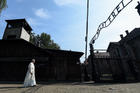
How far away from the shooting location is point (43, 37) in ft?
139

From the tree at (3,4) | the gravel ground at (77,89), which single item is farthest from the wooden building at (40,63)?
the gravel ground at (77,89)

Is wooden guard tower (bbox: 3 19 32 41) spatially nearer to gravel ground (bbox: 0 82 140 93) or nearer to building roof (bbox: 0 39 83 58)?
building roof (bbox: 0 39 83 58)

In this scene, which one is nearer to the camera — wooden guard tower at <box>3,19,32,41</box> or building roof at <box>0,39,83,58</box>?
building roof at <box>0,39,83,58</box>

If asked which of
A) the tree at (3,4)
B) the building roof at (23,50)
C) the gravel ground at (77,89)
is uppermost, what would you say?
the tree at (3,4)

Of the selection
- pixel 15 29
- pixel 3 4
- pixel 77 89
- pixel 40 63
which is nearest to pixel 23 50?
pixel 40 63

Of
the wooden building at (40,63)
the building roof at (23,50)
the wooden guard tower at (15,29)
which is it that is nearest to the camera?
the wooden building at (40,63)

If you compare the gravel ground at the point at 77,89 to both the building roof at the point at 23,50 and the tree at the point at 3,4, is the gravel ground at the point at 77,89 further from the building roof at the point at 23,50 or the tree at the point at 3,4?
the tree at the point at 3,4

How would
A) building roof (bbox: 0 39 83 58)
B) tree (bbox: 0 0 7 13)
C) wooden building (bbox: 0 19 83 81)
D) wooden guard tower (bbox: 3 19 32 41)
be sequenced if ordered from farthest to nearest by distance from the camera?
wooden guard tower (bbox: 3 19 32 41) < building roof (bbox: 0 39 83 58) < wooden building (bbox: 0 19 83 81) < tree (bbox: 0 0 7 13)

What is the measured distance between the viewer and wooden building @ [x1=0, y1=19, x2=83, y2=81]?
12.2 metres

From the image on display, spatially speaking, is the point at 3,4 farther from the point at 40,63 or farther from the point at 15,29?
the point at 15,29

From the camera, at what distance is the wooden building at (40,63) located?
40.1ft

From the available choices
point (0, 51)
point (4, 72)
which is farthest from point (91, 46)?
point (0, 51)

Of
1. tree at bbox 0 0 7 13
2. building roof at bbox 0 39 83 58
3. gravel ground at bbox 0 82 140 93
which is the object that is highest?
tree at bbox 0 0 7 13

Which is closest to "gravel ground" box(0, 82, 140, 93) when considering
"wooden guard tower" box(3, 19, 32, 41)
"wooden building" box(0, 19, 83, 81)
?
"wooden building" box(0, 19, 83, 81)
